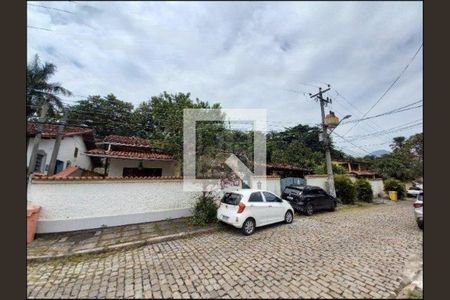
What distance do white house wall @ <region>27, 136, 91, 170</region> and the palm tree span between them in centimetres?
234

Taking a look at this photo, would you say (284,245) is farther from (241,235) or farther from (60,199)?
(60,199)

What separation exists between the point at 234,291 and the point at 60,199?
6476mm

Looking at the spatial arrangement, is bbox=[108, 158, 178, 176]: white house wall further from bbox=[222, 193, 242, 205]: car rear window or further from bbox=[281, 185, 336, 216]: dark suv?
bbox=[281, 185, 336, 216]: dark suv

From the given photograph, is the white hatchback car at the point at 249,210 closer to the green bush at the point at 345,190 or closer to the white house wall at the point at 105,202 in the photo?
the white house wall at the point at 105,202

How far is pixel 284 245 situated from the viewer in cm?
594

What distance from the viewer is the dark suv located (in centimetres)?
1041

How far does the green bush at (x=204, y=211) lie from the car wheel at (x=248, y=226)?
5.57ft

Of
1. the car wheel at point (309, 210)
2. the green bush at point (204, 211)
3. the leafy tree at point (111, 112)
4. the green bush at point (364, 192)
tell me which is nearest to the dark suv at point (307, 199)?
the car wheel at point (309, 210)

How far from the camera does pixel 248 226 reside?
7.08m

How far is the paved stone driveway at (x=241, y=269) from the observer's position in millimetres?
3623

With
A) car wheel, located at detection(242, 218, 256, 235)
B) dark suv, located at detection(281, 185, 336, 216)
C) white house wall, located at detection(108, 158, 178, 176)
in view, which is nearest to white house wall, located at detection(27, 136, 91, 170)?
white house wall, located at detection(108, 158, 178, 176)

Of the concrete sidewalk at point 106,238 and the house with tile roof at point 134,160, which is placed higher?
the house with tile roof at point 134,160

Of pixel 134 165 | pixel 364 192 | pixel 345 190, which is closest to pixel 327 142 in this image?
pixel 345 190

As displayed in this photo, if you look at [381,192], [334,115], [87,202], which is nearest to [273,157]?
[334,115]
